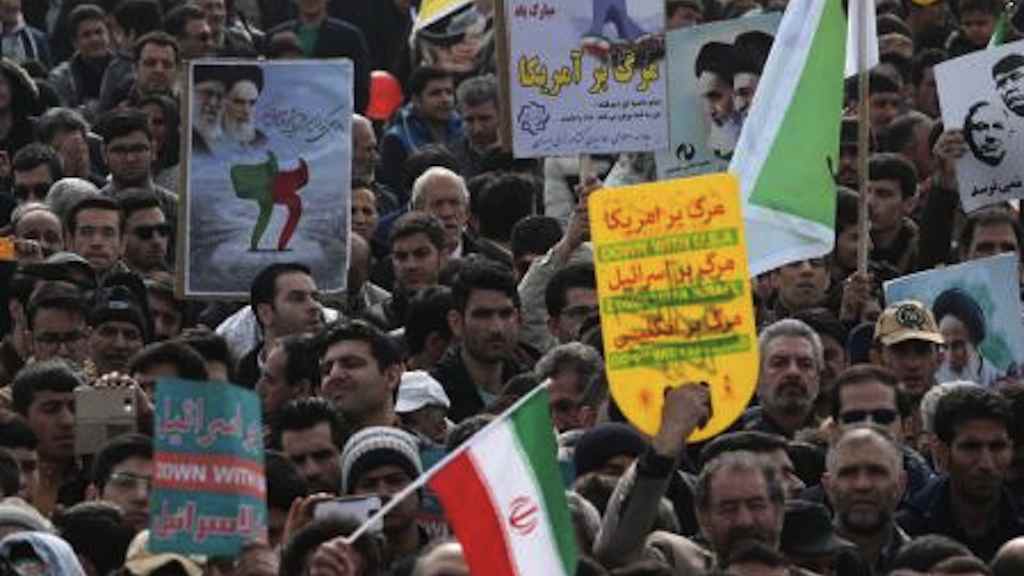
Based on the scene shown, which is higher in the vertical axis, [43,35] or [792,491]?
[43,35]

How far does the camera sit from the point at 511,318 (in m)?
18.2

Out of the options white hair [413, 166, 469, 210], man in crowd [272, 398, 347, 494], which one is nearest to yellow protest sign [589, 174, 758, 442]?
man in crowd [272, 398, 347, 494]

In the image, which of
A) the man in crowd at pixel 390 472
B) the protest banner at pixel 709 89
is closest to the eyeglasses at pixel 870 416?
the man in crowd at pixel 390 472

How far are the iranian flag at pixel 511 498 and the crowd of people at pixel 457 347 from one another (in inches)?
14.4

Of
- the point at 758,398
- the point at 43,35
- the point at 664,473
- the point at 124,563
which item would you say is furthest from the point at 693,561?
the point at 43,35

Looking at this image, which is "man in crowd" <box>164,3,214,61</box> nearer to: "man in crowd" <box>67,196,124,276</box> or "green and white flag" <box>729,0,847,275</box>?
"man in crowd" <box>67,196,124,276</box>

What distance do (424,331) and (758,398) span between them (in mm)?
1392

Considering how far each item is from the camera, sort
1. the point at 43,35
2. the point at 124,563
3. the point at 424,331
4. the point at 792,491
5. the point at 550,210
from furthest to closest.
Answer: the point at 43,35 → the point at 550,210 → the point at 424,331 → the point at 792,491 → the point at 124,563

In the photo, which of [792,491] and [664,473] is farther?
[792,491]

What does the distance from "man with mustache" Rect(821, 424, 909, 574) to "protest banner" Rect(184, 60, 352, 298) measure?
366 centimetres

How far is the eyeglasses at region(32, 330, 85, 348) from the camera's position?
18.2 meters

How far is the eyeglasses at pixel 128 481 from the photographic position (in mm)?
15727

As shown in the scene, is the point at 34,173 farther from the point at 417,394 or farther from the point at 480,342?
the point at 417,394

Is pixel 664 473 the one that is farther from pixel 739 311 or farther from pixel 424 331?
pixel 424 331
